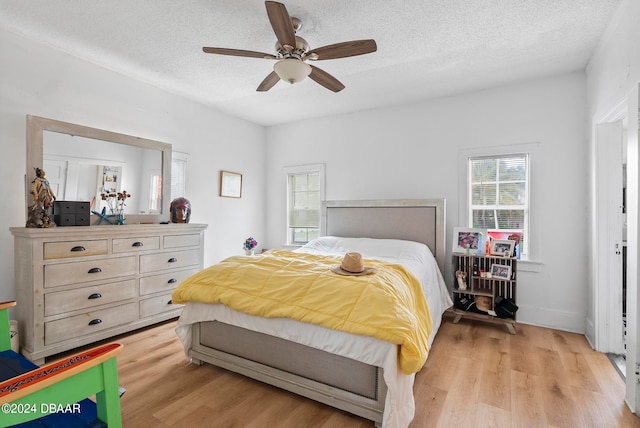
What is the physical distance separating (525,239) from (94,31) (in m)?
4.69

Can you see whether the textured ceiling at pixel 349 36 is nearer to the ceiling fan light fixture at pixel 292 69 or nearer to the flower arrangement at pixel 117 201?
the ceiling fan light fixture at pixel 292 69

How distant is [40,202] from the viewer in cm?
263

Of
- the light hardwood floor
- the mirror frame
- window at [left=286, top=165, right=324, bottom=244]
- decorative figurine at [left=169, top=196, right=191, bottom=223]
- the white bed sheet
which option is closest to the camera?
the white bed sheet

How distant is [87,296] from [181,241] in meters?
1.02

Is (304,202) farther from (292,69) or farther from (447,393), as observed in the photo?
(447,393)

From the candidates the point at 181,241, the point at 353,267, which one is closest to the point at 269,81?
the point at 353,267

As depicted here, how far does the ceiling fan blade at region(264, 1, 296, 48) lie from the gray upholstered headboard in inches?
97.8

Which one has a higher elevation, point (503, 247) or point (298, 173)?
point (298, 173)

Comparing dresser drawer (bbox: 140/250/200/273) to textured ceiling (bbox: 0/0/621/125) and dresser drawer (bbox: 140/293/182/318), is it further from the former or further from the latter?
textured ceiling (bbox: 0/0/621/125)

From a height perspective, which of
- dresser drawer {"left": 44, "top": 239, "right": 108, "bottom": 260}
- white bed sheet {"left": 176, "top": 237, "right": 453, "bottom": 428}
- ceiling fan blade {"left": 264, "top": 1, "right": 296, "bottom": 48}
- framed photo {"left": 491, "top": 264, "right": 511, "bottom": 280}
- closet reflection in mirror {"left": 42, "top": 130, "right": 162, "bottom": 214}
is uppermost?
ceiling fan blade {"left": 264, "top": 1, "right": 296, "bottom": 48}

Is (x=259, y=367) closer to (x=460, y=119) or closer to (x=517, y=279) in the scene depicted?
(x=517, y=279)

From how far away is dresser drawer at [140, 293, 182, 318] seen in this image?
3.22m

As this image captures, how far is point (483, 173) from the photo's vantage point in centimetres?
377

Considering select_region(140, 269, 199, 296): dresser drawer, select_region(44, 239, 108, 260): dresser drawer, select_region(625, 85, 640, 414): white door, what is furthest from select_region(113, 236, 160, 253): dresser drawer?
select_region(625, 85, 640, 414): white door
